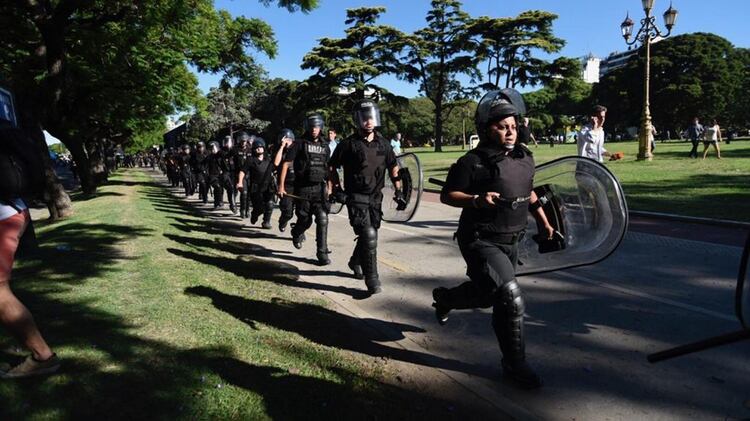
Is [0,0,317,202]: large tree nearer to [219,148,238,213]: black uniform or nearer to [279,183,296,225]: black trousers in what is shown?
[219,148,238,213]: black uniform

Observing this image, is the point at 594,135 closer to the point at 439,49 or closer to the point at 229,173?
the point at 229,173

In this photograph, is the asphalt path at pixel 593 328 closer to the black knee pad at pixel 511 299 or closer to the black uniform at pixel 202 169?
the black knee pad at pixel 511 299

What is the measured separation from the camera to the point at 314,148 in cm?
688

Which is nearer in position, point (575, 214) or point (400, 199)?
point (575, 214)

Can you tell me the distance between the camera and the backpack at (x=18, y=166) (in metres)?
2.88

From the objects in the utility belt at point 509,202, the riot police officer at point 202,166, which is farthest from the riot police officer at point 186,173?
the utility belt at point 509,202

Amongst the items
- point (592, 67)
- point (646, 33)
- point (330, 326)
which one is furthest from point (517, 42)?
point (592, 67)

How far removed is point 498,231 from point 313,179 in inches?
157

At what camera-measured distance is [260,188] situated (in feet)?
32.1

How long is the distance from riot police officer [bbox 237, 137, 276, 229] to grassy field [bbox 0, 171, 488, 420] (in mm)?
3102

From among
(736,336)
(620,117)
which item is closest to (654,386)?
(736,336)

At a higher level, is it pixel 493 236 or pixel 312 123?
pixel 312 123

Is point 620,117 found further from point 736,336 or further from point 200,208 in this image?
point 736,336

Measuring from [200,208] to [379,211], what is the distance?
11.0 metres
